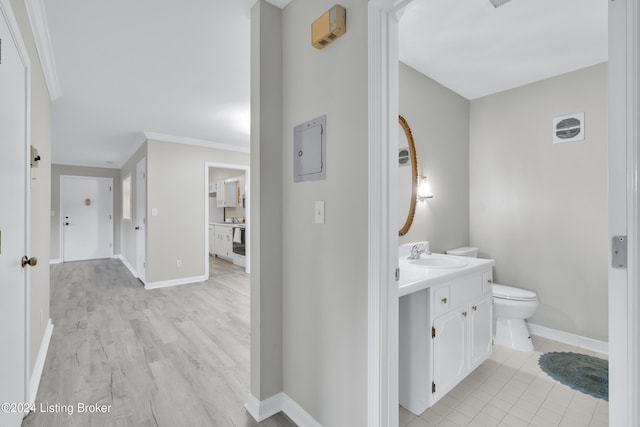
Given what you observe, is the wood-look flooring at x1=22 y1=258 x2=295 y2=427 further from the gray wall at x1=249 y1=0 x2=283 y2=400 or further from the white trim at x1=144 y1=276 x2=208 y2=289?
the gray wall at x1=249 y1=0 x2=283 y2=400

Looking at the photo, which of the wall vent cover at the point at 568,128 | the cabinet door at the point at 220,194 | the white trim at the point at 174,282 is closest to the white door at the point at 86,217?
the cabinet door at the point at 220,194

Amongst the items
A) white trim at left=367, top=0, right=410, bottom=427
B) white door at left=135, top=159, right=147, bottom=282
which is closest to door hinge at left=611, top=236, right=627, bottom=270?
white trim at left=367, top=0, right=410, bottom=427

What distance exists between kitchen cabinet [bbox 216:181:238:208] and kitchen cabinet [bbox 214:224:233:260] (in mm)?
606

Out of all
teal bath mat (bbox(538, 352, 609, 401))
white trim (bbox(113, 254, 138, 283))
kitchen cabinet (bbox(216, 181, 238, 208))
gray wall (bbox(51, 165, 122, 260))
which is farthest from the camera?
kitchen cabinet (bbox(216, 181, 238, 208))

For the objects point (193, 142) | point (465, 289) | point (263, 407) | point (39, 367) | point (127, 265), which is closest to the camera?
point (263, 407)

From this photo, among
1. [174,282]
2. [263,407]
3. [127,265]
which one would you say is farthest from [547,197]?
[127,265]

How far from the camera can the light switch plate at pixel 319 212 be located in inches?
60.4

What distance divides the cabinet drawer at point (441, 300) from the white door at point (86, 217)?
8415mm

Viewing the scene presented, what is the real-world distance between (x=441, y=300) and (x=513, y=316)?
4.48ft

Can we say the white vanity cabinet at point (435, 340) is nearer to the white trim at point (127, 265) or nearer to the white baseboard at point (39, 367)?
the white baseboard at point (39, 367)

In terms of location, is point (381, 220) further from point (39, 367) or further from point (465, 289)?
point (39, 367)

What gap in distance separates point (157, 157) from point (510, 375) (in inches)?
198

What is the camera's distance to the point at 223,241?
23.9ft

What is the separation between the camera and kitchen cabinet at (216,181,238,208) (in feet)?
24.6
